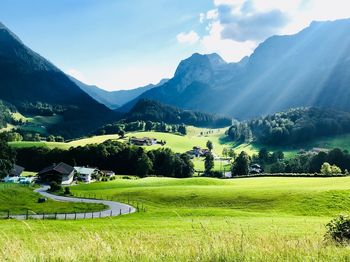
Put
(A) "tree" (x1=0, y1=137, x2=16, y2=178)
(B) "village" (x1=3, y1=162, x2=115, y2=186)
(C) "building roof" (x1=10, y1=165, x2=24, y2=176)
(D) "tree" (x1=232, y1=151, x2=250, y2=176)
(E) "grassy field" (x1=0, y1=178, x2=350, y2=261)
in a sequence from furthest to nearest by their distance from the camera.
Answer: (C) "building roof" (x1=10, y1=165, x2=24, y2=176) < (D) "tree" (x1=232, y1=151, x2=250, y2=176) < (B) "village" (x1=3, y1=162, x2=115, y2=186) < (A) "tree" (x1=0, y1=137, x2=16, y2=178) < (E) "grassy field" (x1=0, y1=178, x2=350, y2=261)

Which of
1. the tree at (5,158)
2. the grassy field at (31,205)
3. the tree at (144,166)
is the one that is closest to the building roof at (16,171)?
the tree at (5,158)

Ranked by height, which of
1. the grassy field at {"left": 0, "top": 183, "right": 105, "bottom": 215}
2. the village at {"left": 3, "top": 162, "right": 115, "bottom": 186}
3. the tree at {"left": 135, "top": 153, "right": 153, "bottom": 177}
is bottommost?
the grassy field at {"left": 0, "top": 183, "right": 105, "bottom": 215}

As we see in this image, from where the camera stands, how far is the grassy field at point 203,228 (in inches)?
373

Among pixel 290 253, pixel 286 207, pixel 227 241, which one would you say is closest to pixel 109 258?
pixel 227 241

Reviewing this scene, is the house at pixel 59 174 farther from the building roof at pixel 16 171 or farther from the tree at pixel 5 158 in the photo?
the tree at pixel 5 158

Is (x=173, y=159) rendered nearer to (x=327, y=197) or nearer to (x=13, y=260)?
(x=327, y=197)

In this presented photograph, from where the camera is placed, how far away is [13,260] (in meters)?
8.76

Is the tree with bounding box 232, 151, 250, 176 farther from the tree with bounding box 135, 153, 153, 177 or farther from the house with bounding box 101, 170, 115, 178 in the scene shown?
the house with bounding box 101, 170, 115, 178

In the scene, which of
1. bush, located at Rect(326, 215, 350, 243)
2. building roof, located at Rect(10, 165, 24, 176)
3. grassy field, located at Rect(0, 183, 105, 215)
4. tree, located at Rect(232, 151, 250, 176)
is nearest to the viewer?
bush, located at Rect(326, 215, 350, 243)

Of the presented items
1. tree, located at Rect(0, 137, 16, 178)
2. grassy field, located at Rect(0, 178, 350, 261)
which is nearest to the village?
tree, located at Rect(0, 137, 16, 178)

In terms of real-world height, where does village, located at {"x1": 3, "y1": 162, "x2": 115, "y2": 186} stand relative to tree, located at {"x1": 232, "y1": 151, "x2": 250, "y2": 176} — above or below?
below

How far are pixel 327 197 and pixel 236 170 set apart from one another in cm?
11870

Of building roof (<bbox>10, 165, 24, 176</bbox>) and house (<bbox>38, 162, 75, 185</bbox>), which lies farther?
building roof (<bbox>10, 165, 24, 176</bbox>)

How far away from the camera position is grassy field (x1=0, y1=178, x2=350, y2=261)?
31.1 feet
